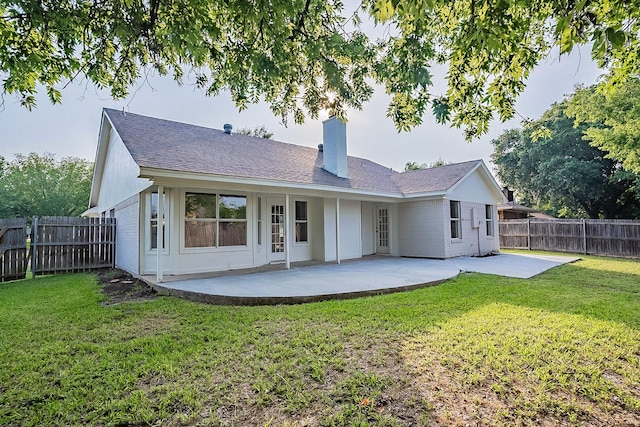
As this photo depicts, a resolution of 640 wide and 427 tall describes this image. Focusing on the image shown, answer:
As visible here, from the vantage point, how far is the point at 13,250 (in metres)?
8.98

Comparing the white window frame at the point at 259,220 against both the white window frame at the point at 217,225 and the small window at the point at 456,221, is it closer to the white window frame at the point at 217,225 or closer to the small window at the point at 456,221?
the white window frame at the point at 217,225

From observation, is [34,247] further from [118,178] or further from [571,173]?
[571,173]

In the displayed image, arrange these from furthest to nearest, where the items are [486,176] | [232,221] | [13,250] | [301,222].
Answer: [486,176] < [301,222] < [13,250] < [232,221]

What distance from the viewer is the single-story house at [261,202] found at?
25.1ft

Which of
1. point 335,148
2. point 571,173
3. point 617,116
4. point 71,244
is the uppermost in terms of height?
point 617,116

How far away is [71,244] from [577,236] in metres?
20.3

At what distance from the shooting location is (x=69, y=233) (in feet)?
32.8

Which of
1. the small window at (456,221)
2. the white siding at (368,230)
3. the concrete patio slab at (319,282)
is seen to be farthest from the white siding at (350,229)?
the small window at (456,221)

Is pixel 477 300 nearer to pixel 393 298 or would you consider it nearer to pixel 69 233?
pixel 393 298

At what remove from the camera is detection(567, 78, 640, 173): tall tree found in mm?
10500

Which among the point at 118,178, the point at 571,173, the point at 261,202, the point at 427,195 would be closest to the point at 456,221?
the point at 427,195

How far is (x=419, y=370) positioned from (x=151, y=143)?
818 centimetres

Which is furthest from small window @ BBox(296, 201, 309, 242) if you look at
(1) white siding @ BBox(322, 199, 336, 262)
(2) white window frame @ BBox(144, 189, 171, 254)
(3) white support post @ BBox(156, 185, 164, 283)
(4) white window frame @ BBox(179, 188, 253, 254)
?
(3) white support post @ BBox(156, 185, 164, 283)

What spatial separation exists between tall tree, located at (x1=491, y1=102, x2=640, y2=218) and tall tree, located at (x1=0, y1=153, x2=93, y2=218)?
35304 mm
